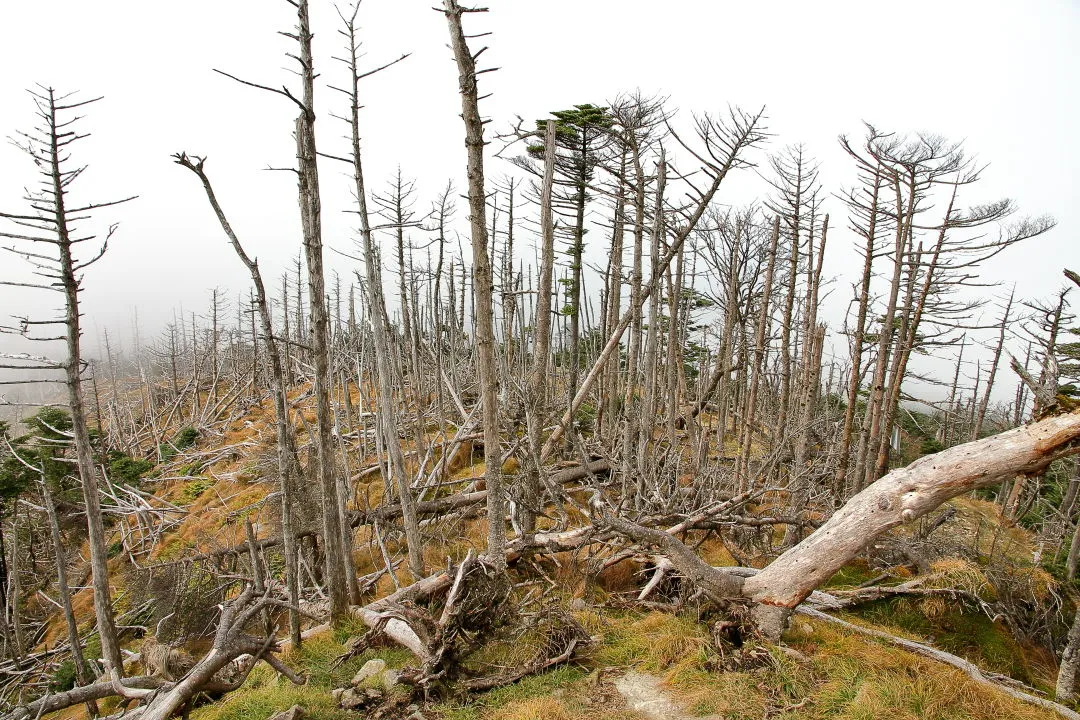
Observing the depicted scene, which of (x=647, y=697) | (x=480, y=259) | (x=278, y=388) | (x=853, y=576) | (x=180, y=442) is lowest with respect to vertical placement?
(x=180, y=442)

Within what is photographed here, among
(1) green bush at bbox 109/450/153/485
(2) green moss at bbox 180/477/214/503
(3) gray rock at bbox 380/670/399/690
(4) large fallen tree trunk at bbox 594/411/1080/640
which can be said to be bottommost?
(2) green moss at bbox 180/477/214/503

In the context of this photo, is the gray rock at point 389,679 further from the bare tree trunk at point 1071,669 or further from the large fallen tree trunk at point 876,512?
the bare tree trunk at point 1071,669

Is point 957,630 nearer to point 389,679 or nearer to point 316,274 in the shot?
point 389,679

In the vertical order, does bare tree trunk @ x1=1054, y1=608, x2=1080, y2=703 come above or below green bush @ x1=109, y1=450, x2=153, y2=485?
above

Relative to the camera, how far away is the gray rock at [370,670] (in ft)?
15.0

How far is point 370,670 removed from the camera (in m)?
4.68

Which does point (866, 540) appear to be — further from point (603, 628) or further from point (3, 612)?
point (3, 612)

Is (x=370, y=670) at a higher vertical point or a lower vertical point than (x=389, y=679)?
lower

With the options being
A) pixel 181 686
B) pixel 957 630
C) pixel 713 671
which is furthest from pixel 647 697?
pixel 957 630

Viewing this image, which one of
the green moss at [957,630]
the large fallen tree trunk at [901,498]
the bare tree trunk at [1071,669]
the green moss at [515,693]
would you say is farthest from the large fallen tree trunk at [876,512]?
the green moss at [957,630]

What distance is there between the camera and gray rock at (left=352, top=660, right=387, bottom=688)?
459cm

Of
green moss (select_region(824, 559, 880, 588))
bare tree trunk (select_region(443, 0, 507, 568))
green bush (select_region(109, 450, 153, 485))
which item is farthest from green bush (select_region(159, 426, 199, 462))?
green moss (select_region(824, 559, 880, 588))

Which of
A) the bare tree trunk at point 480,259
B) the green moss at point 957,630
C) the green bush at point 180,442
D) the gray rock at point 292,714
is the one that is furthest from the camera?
the green bush at point 180,442

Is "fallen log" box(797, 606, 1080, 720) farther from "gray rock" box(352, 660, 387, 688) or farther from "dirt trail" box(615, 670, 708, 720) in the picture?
"gray rock" box(352, 660, 387, 688)
